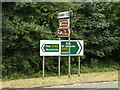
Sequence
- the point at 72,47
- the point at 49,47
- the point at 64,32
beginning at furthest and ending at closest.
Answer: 1. the point at 72,47
2. the point at 49,47
3. the point at 64,32

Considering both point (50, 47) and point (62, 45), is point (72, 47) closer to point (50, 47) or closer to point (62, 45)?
point (62, 45)

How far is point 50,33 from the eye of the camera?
55.3 feet

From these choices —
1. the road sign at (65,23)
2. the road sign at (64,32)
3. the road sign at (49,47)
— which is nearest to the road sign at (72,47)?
the road sign at (49,47)

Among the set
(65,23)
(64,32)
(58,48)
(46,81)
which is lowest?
(46,81)

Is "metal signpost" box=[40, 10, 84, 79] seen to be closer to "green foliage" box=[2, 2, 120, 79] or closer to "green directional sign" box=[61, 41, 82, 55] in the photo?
"green directional sign" box=[61, 41, 82, 55]

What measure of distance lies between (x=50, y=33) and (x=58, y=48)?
2.93 m

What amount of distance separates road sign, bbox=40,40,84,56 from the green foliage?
2390 mm

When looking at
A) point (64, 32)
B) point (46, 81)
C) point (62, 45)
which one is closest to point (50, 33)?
point (62, 45)

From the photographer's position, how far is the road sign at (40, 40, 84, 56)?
45.5 feet

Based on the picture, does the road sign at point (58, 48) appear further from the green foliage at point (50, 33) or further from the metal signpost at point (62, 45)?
the green foliage at point (50, 33)

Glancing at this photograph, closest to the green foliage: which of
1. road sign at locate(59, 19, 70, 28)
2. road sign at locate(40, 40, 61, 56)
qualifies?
road sign at locate(40, 40, 61, 56)

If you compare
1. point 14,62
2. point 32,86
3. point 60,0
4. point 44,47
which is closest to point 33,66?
point 14,62

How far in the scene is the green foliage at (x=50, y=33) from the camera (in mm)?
16172

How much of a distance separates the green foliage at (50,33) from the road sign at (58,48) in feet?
7.84
